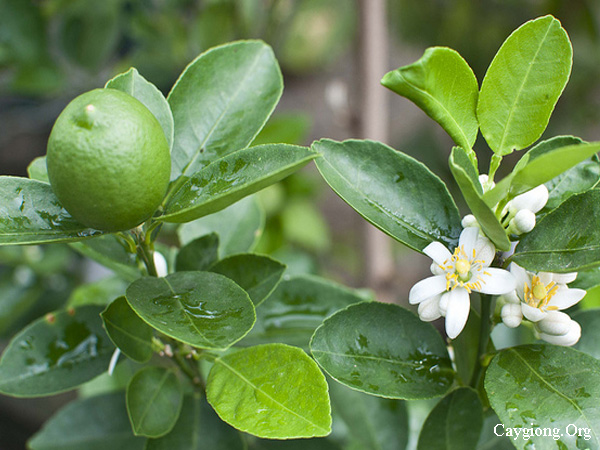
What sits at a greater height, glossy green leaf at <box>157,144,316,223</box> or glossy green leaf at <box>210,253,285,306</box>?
glossy green leaf at <box>157,144,316,223</box>

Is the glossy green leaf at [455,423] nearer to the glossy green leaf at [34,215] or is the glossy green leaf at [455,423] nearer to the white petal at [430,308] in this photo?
the white petal at [430,308]

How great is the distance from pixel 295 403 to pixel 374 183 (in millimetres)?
205

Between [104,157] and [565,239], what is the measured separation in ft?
1.23

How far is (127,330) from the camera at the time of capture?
558 mm

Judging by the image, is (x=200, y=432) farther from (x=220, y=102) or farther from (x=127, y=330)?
(x=220, y=102)

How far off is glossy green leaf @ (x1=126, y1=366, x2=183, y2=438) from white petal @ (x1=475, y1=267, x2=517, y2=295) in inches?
13.2

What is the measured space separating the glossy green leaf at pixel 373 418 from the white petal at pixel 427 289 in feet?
0.94

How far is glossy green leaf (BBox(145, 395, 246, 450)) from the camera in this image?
2.18 feet

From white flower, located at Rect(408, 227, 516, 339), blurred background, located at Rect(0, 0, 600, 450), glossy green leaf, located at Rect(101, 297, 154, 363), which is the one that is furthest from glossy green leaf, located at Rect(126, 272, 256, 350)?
blurred background, located at Rect(0, 0, 600, 450)

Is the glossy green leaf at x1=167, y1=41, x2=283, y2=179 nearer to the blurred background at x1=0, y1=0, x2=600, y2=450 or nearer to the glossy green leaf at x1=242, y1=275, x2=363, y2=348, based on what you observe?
the glossy green leaf at x1=242, y1=275, x2=363, y2=348

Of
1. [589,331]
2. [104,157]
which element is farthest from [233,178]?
[589,331]

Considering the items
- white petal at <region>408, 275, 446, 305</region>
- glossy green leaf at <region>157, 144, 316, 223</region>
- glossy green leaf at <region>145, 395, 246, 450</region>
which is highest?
glossy green leaf at <region>157, 144, 316, 223</region>

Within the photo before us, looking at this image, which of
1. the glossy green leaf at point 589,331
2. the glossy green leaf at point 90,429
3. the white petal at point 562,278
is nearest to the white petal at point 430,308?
the white petal at point 562,278

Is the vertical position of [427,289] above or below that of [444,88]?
below
